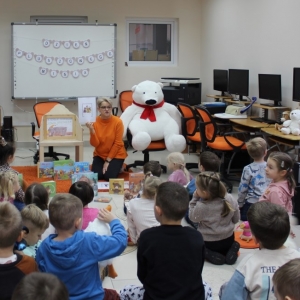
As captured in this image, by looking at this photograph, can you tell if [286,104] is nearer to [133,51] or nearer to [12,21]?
[133,51]

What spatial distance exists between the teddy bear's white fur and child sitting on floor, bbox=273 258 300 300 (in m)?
4.02

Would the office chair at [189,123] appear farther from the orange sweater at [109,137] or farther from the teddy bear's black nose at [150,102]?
the orange sweater at [109,137]

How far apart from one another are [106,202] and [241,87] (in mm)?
3117

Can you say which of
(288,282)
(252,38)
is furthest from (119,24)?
(288,282)

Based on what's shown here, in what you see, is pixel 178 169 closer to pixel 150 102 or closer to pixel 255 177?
pixel 255 177

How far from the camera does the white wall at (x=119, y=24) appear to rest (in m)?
8.69

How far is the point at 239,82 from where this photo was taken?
736 cm

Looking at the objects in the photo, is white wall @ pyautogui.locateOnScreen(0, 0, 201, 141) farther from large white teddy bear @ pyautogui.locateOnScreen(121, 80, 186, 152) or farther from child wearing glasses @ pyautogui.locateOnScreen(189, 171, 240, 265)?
child wearing glasses @ pyautogui.locateOnScreen(189, 171, 240, 265)

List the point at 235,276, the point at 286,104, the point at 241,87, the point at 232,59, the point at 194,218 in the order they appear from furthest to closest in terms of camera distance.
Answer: the point at 232,59, the point at 241,87, the point at 286,104, the point at 194,218, the point at 235,276

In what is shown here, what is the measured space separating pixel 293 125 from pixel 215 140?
3.63 ft

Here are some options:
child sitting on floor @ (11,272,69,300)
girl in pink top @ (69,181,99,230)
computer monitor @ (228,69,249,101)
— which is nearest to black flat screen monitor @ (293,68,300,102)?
computer monitor @ (228,69,249,101)

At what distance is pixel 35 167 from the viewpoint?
22.8 ft

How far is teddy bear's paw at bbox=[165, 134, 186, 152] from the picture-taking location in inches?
253

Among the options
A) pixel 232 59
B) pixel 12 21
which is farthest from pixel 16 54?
pixel 232 59
